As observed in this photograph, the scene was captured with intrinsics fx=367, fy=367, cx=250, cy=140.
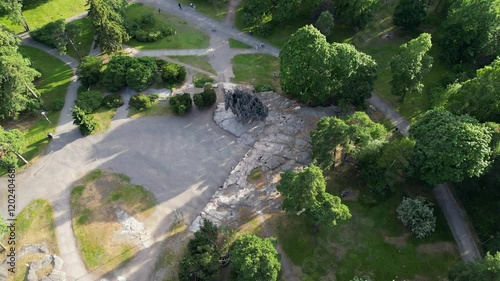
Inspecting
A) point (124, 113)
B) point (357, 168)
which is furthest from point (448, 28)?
point (124, 113)

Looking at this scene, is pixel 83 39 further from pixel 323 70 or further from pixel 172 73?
pixel 323 70

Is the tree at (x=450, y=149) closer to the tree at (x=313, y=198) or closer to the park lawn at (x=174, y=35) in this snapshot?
the tree at (x=313, y=198)

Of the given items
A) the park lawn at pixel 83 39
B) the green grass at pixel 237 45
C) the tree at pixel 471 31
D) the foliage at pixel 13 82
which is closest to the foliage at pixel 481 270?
the tree at pixel 471 31

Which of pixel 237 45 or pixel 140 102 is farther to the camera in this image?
pixel 237 45

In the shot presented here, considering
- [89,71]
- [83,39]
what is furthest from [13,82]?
[83,39]

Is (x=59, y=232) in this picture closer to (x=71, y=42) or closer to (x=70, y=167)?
(x=70, y=167)

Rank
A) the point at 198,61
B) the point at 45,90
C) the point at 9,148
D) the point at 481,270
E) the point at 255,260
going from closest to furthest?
the point at 481,270 → the point at 255,260 → the point at 9,148 → the point at 45,90 → the point at 198,61

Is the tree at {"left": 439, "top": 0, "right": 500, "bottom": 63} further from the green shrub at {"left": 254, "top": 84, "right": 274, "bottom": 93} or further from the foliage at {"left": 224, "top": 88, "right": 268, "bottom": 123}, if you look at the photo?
the foliage at {"left": 224, "top": 88, "right": 268, "bottom": 123}

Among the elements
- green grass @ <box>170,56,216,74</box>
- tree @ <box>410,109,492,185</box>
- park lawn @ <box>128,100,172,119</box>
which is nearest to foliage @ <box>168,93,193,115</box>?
park lawn @ <box>128,100,172,119</box>
